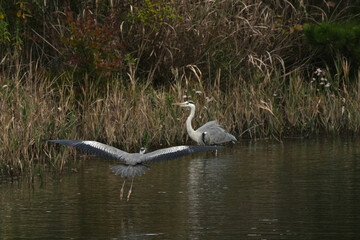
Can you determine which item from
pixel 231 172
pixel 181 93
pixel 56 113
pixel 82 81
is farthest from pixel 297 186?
pixel 82 81

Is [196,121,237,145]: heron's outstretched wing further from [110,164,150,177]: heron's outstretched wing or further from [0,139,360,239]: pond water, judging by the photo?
[110,164,150,177]: heron's outstretched wing

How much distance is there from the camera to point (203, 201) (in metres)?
10.4

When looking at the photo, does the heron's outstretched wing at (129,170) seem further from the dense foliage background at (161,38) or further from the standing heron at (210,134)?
the dense foliage background at (161,38)

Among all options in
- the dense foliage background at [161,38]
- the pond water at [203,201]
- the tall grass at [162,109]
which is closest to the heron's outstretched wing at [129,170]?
the pond water at [203,201]

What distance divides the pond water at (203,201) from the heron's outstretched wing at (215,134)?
Answer: 2.05ft

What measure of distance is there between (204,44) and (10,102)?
5.77 metres

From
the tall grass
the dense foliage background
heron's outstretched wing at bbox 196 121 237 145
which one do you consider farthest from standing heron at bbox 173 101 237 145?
the dense foliage background

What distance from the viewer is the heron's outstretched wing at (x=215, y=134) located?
15109 mm

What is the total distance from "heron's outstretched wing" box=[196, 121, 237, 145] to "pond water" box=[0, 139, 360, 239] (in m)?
0.62

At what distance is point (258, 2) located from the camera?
1972cm

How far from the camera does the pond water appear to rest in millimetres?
8609

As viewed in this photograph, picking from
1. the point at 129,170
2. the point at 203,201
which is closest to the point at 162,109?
the point at 129,170

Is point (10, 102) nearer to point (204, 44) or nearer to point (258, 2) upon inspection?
point (204, 44)

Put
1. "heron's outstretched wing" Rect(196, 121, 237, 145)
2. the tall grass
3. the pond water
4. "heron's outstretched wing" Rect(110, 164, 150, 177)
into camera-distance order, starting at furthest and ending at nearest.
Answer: "heron's outstretched wing" Rect(196, 121, 237, 145) → the tall grass → "heron's outstretched wing" Rect(110, 164, 150, 177) → the pond water
